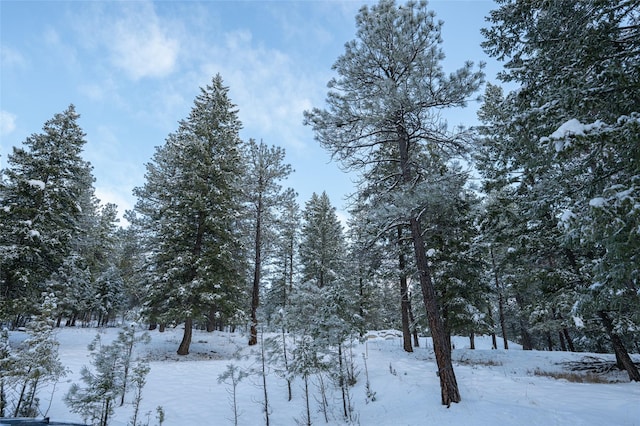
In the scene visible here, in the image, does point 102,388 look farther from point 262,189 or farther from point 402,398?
point 262,189

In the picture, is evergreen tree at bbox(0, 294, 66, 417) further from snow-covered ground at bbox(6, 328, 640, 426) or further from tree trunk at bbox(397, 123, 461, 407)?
tree trunk at bbox(397, 123, 461, 407)

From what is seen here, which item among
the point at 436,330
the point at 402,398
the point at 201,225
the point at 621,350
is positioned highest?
the point at 201,225

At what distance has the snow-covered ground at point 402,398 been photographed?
700cm

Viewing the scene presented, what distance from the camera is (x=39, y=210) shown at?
15.3m

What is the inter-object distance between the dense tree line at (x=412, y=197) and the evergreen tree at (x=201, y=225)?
0.35 ft

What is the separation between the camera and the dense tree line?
18.5 ft

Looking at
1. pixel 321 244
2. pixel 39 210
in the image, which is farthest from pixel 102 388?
pixel 321 244

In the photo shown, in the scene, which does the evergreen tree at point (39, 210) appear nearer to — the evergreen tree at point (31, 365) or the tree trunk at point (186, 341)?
the tree trunk at point (186, 341)

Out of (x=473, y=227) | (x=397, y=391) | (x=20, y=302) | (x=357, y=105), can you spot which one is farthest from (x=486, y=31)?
(x=20, y=302)

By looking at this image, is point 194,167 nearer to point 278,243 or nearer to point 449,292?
point 278,243

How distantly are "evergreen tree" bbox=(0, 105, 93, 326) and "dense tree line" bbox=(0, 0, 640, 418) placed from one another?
82 mm

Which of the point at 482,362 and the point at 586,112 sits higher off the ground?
the point at 586,112

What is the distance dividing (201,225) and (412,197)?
1323cm

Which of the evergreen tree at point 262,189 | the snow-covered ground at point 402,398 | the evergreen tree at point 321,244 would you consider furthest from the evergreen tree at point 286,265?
the snow-covered ground at point 402,398
